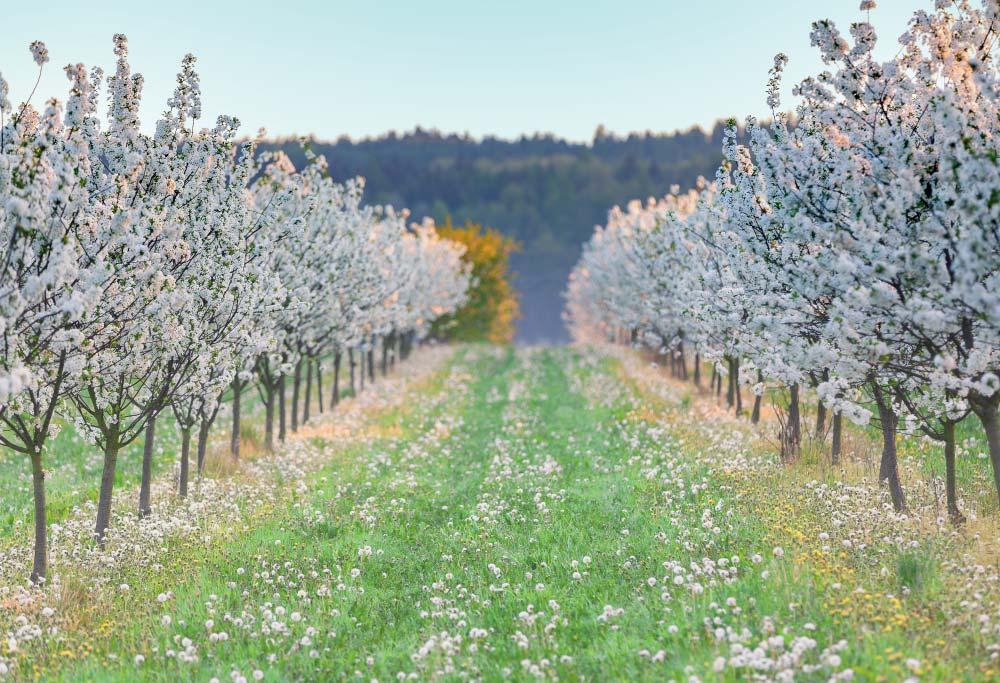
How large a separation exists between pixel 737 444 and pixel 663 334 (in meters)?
21.2

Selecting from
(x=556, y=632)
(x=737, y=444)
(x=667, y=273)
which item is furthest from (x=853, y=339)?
(x=667, y=273)

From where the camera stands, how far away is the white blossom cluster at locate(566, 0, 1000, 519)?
8.44m

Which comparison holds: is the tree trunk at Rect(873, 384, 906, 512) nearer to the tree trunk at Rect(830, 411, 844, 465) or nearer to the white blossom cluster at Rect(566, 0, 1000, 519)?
the white blossom cluster at Rect(566, 0, 1000, 519)

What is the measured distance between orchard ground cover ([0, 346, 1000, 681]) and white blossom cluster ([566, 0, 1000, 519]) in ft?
6.62

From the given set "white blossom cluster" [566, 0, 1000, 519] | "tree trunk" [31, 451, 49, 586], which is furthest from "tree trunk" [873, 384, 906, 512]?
"tree trunk" [31, 451, 49, 586]

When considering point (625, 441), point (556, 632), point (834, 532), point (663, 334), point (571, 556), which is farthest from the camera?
point (663, 334)

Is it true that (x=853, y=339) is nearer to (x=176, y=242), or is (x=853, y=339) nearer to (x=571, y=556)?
(x=571, y=556)

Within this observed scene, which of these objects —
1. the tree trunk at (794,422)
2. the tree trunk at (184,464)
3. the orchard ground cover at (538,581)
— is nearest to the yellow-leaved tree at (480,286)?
the tree trunk at (794,422)

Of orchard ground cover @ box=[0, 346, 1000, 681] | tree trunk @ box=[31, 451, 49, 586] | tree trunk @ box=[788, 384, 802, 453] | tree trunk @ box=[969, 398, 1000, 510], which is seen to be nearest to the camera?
orchard ground cover @ box=[0, 346, 1000, 681]

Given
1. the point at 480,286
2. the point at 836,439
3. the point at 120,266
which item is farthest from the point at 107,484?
the point at 480,286

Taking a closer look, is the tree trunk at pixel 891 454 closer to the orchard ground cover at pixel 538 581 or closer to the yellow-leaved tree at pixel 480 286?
the orchard ground cover at pixel 538 581

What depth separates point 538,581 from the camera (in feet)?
37.0

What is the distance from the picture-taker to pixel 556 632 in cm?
939

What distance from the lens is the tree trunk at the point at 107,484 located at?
42.9 ft
